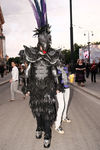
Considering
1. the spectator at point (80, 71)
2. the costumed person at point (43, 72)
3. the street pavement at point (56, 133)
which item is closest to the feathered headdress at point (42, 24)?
the costumed person at point (43, 72)

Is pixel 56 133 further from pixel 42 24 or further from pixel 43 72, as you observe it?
pixel 42 24

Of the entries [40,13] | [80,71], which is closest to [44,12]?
[40,13]

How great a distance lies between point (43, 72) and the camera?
3801 millimetres

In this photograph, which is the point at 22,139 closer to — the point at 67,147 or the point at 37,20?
the point at 67,147

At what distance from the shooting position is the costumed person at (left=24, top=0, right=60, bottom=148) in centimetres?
380

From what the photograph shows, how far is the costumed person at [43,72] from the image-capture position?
150 inches

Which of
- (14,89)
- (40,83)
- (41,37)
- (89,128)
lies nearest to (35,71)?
(40,83)

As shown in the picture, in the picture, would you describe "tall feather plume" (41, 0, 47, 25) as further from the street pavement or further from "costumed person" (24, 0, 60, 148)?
the street pavement

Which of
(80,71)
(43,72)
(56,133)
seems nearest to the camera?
(43,72)

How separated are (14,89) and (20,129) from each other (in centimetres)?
438

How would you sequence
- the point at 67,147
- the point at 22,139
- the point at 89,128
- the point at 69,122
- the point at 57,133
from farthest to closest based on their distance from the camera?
the point at 69,122 < the point at 89,128 < the point at 57,133 < the point at 22,139 < the point at 67,147

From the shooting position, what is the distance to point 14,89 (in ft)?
29.9

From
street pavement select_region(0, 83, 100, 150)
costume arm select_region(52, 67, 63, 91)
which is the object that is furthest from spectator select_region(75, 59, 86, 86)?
costume arm select_region(52, 67, 63, 91)

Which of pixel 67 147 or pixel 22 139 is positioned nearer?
pixel 67 147
